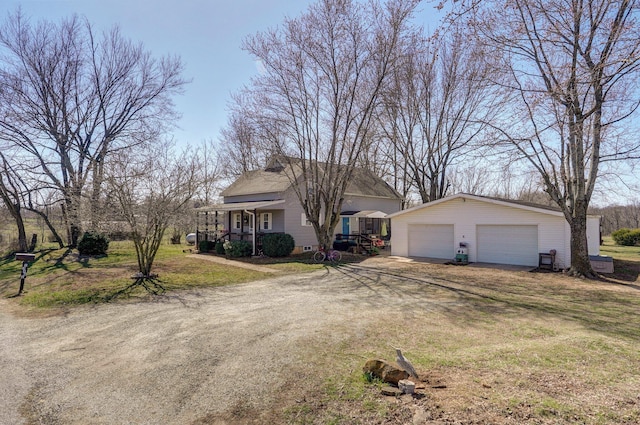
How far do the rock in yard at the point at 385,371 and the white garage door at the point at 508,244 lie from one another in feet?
42.6

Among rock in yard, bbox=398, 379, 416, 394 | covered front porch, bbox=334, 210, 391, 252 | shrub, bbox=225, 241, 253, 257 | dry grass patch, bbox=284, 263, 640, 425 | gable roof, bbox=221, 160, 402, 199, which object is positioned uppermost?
gable roof, bbox=221, 160, 402, 199

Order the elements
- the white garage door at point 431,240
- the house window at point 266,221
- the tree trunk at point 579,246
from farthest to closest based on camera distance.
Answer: the house window at point 266,221, the white garage door at point 431,240, the tree trunk at point 579,246

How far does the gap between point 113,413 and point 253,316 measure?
3459 millimetres

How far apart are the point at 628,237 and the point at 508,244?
18.3m

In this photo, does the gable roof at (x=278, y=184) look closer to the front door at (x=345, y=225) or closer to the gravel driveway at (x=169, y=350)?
the front door at (x=345, y=225)

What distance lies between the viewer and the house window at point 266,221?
20.6 metres

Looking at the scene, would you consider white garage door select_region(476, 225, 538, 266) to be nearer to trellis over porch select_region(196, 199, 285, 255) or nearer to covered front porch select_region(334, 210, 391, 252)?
covered front porch select_region(334, 210, 391, 252)

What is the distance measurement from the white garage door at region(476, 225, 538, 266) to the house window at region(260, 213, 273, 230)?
11167 mm

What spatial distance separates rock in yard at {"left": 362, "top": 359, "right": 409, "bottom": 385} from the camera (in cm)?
362

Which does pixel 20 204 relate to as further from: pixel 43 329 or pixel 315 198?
pixel 43 329

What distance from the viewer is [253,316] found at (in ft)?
22.2

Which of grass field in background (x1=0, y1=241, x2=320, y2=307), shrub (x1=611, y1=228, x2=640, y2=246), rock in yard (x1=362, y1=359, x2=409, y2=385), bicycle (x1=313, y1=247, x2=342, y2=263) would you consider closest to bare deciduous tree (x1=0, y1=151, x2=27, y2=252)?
grass field in background (x1=0, y1=241, x2=320, y2=307)

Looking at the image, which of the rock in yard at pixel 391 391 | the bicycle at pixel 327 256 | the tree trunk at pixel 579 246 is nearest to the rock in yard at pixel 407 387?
the rock in yard at pixel 391 391

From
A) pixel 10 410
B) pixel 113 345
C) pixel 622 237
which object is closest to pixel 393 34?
pixel 113 345
